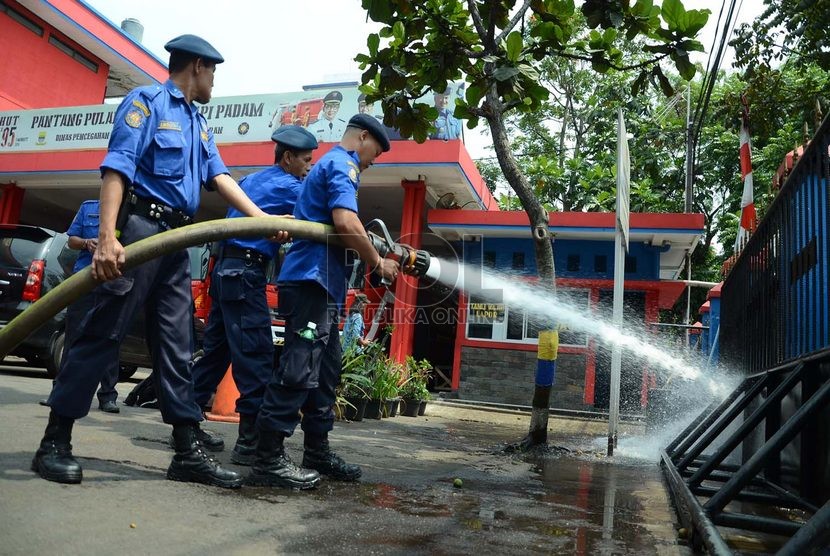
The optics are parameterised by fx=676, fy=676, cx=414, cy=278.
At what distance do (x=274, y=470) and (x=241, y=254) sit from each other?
1.38m

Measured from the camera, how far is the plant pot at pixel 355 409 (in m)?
7.14

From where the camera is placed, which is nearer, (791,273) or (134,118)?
(134,118)

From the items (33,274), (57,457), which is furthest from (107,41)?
(57,457)

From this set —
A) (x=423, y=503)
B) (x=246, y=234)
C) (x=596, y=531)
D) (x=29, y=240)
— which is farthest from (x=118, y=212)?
(x=29, y=240)

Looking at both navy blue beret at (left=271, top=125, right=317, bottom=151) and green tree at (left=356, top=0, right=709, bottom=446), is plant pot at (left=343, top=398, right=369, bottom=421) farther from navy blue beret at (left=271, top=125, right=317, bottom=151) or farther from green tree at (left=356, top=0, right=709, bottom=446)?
navy blue beret at (left=271, top=125, right=317, bottom=151)

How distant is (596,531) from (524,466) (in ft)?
6.89

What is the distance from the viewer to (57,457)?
112 inches

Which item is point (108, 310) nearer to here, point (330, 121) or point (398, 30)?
point (398, 30)

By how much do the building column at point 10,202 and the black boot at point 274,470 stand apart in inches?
573

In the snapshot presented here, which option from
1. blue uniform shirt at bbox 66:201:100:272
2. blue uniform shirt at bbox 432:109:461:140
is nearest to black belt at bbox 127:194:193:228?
blue uniform shirt at bbox 66:201:100:272

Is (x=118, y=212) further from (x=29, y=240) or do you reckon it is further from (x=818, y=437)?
(x=29, y=240)

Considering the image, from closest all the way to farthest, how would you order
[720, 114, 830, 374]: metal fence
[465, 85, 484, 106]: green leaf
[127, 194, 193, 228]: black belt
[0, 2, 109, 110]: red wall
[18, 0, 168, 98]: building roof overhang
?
[127, 194, 193, 228]: black belt, [720, 114, 830, 374]: metal fence, [465, 85, 484, 106]: green leaf, [0, 2, 109, 110]: red wall, [18, 0, 168, 98]: building roof overhang

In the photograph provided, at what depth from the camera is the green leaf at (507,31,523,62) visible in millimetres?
5207

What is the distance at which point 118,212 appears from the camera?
288 cm
